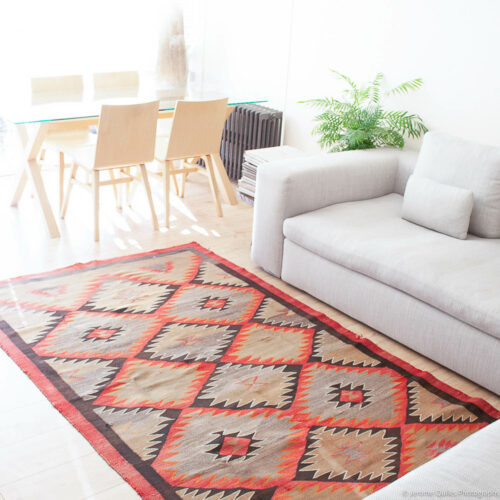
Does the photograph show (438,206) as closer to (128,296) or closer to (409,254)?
(409,254)

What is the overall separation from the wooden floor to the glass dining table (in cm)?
19

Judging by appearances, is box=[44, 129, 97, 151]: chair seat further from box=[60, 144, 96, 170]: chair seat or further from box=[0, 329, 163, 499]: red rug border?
box=[0, 329, 163, 499]: red rug border

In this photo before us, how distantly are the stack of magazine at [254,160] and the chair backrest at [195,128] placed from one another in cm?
32

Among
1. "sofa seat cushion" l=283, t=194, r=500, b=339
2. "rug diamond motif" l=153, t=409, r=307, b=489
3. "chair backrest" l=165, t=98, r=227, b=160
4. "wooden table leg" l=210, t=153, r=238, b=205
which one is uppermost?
"chair backrest" l=165, t=98, r=227, b=160

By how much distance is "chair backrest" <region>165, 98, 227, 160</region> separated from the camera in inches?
166

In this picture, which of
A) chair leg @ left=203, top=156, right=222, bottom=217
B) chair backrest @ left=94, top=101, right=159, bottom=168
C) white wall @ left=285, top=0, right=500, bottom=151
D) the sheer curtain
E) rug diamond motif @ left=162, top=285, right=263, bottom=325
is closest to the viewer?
rug diamond motif @ left=162, top=285, right=263, bottom=325

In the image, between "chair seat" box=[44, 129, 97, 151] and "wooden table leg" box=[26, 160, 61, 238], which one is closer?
"wooden table leg" box=[26, 160, 61, 238]

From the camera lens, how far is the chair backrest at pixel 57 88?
439cm

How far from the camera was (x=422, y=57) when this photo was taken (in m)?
4.05

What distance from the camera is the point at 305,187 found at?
3584 mm

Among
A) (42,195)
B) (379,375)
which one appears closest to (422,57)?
(379,375)

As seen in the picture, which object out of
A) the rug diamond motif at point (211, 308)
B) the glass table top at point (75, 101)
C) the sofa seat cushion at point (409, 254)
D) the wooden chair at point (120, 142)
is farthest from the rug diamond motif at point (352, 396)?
the glass table top at point (75, 101)

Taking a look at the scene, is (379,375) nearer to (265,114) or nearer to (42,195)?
(42,195)

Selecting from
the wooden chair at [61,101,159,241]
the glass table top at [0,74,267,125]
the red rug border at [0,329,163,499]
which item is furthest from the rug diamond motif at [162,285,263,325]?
the glass table top at [0,74,267,125]
